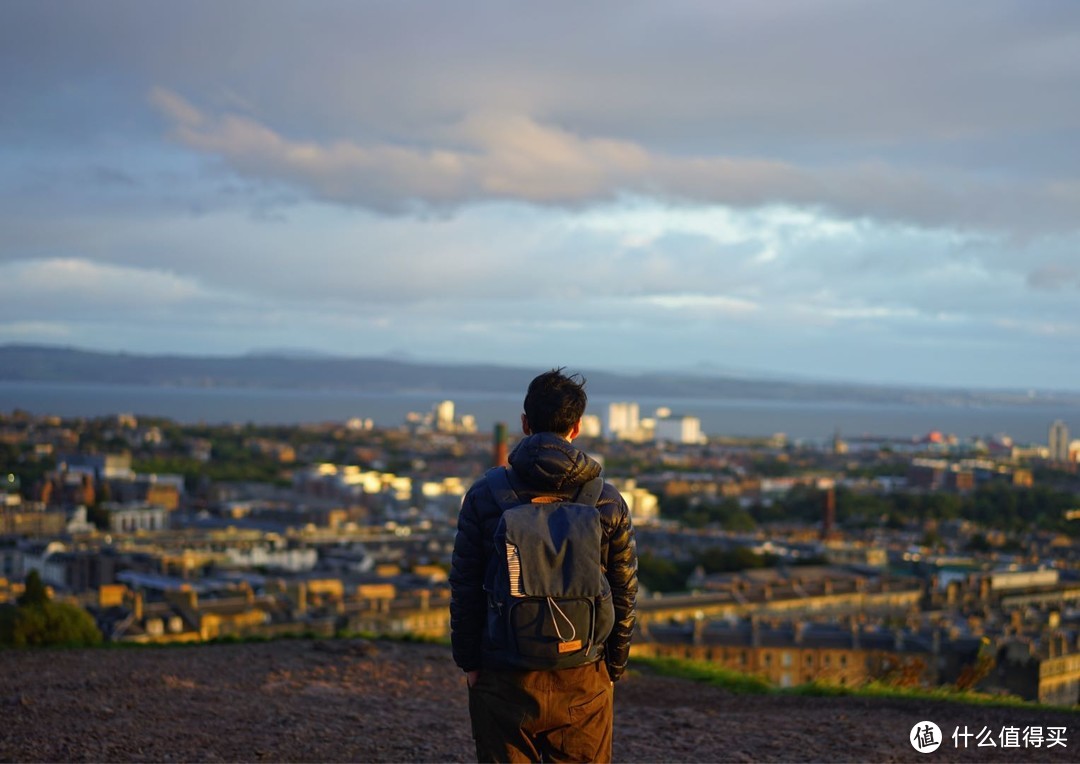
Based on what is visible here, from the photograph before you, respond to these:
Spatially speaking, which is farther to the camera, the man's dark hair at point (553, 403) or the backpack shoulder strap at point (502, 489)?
the man's dark hair at point (553, 403)

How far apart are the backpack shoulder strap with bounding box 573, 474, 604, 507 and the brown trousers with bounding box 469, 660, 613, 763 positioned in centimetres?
40

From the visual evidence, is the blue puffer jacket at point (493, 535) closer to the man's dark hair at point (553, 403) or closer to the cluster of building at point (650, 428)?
the man's dark hair at point (553, 403)

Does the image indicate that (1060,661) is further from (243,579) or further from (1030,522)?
(1030,522)

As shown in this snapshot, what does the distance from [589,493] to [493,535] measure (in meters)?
0.26

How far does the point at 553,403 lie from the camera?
10.7 ft

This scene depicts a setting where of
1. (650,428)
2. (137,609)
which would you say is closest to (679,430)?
(650,428)

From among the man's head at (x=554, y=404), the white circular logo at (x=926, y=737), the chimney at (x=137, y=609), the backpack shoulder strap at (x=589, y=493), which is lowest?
the chimney at (x=137, y=609)

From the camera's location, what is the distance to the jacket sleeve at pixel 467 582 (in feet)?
10.3

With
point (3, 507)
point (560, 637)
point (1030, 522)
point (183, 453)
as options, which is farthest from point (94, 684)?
point (183, 453)

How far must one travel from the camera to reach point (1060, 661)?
50.2ft

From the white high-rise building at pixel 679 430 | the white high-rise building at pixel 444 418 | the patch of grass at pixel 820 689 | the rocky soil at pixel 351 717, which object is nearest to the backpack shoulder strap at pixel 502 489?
the rocky soil at pixel 351 717

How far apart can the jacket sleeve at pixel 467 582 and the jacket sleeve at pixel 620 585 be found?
32 centimetres

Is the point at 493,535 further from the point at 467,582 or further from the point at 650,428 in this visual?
the point at 650,428

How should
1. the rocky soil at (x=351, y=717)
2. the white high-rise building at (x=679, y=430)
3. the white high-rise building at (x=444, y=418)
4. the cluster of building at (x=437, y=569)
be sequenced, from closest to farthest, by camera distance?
1. the rocky soil at (x=351, y=717)
2. the cluster of building at (x=437, y=569)
3. the white high-rise building at (x=444, y=418)
4. the white high-rise building at (x=679, y=430)
